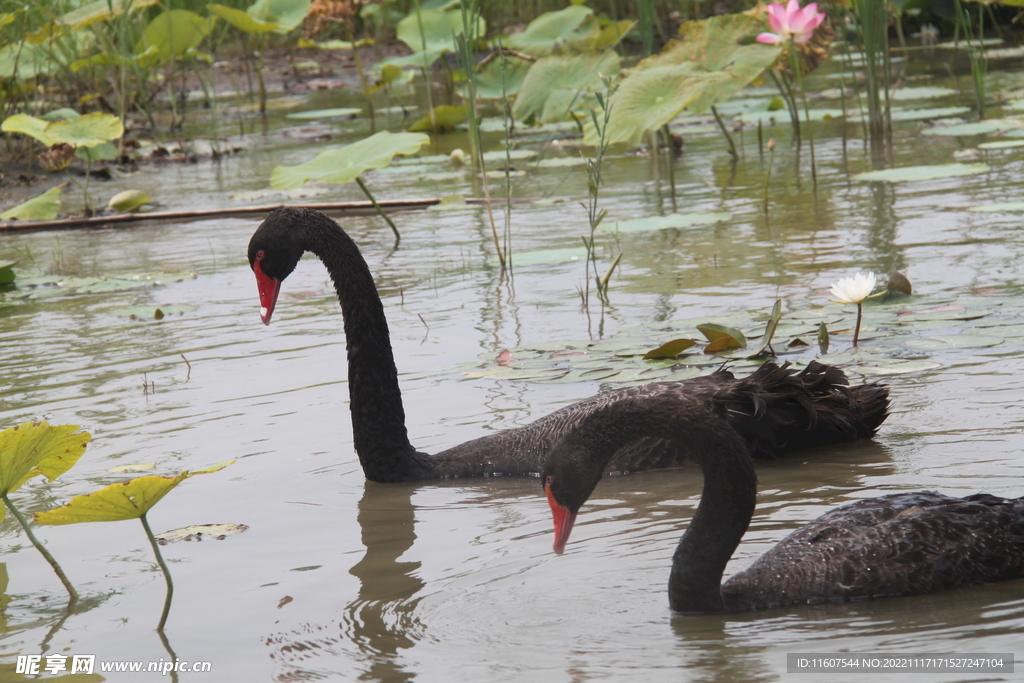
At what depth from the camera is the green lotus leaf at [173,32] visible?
42.3 feet

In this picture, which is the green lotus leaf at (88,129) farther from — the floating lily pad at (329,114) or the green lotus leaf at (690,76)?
the floating lily pad at (329,114)

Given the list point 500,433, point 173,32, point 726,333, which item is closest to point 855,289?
point 726,333

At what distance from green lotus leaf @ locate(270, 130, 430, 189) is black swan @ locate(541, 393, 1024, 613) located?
415cm

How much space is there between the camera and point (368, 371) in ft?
14.4

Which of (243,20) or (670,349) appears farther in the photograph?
(243,20)

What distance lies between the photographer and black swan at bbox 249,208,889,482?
4043mm

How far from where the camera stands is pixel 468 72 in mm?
6742

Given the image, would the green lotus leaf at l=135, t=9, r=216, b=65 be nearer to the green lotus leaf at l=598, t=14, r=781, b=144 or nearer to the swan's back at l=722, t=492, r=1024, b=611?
the green lotus leaf at l=598, t=14, r=781, b=144

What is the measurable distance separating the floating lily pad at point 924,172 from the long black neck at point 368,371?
4784 millimetres

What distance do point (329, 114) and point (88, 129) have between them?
5.31 m

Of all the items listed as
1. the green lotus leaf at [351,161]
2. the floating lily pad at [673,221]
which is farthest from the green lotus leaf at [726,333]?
the green lotus leaf at [351,161]

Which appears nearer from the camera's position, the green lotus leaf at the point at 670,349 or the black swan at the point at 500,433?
the black swan at the point at 500,433

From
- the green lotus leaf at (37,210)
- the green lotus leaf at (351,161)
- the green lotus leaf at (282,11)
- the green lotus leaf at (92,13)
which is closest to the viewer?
the green lotus leaf at (351,161)

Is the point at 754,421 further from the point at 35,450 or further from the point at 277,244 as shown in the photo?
the point at 35,450
